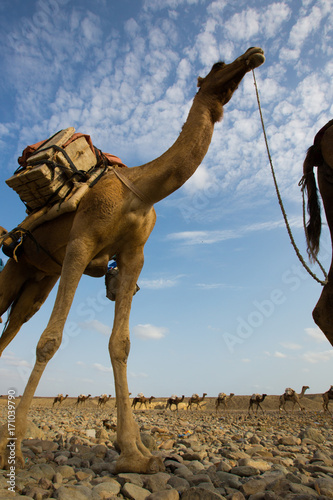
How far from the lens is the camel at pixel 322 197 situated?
304 centimetres

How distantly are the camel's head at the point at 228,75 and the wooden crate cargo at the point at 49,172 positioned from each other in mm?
1914

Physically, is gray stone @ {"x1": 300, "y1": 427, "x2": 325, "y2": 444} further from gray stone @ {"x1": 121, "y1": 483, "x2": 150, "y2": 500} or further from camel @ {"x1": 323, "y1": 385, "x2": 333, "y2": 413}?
camel @ {"x1": 323, "y1": 385, "x2": 333, "y2": 413}

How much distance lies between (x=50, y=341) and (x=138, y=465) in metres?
1.50

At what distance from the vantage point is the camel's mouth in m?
3.86

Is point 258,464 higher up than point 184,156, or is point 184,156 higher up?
point 184,156

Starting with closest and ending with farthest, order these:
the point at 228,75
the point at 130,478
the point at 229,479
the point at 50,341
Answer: the point at 130,478, the point at 229,479, the point at 50,341, the point at 228,75

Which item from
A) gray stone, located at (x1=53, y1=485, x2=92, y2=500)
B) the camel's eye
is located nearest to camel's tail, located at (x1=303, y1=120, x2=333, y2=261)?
the camel's eye

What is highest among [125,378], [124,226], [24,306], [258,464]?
[124,226]

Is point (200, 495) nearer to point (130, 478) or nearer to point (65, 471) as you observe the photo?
point (130, 478)

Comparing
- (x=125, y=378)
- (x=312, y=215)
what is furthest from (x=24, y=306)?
(x=312, y=215)

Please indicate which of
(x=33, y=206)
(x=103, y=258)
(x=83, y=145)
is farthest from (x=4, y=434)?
(x=83, y=145)

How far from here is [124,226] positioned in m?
4.19

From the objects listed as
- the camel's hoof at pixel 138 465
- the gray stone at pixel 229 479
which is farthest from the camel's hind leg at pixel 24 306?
the gray stone at pixel 229 479

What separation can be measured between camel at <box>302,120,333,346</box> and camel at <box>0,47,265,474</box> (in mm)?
1207
